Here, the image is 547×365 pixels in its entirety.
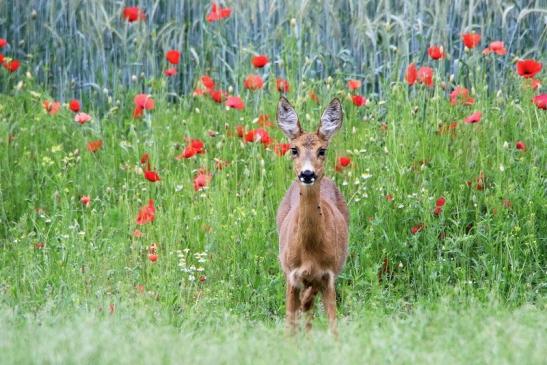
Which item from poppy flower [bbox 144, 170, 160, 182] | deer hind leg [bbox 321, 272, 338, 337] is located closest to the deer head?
deer hind leg [bbox 321, 272, 338, 337]

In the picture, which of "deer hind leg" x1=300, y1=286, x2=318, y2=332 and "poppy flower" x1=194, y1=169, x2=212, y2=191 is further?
"poppy flower" x1=194, y1=169, x2=212, y2=191

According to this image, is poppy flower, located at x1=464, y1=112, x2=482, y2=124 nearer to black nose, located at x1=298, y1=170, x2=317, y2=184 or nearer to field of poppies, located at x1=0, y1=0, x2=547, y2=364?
field of poppies, located at x1=0, y1=0, x2=547, y2=364

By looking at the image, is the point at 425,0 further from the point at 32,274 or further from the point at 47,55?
the point at 32,274

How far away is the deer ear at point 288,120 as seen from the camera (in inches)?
298

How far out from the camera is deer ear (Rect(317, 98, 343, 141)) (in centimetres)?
754

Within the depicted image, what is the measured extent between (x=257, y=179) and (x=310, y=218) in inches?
80.6

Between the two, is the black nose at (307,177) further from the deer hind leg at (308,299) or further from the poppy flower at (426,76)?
the poppy flower at (426,76)

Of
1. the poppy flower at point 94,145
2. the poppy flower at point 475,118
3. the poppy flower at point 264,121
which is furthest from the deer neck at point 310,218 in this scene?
the poppy flower at point 94,145

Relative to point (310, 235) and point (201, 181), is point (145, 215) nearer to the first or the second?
point (201, 181)

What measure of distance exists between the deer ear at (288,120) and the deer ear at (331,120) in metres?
0.15

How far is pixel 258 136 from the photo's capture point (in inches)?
346

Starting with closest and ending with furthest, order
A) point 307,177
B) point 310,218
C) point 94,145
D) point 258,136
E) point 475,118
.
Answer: point 307,177
point 310,218
point 475,118
point 258,136
point 94,145

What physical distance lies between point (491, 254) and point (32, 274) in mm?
3116

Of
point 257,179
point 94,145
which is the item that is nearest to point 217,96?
point 257,179
